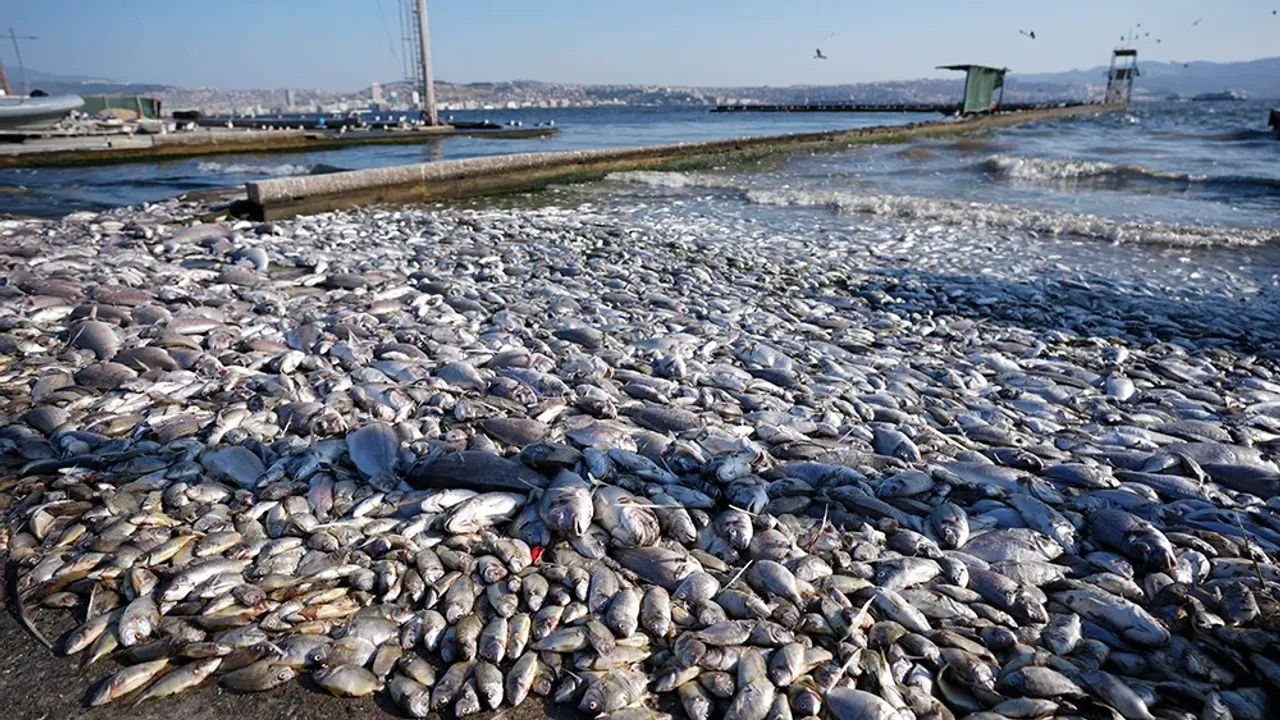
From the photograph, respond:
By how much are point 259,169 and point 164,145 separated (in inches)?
135

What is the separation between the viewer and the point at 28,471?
286 cm

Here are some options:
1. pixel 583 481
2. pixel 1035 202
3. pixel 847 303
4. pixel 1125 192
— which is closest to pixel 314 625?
pixel 583 481

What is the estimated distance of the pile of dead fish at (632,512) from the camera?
205 centimetres

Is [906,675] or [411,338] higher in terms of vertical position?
[411,338]

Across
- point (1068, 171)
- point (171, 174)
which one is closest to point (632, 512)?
point (171, 174)

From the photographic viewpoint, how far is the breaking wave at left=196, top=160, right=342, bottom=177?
53.2 ft

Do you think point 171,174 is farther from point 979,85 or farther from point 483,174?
point 979,85

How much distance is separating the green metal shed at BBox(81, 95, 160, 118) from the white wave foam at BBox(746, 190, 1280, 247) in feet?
103

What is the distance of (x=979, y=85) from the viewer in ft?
148

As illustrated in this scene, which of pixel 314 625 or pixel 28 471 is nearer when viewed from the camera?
pixel 314 625

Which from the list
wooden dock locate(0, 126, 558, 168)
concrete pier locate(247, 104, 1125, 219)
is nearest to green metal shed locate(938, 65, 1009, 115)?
concrete pier locate(247, 104, 1125, 219)

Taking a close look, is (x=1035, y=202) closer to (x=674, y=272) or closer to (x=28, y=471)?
(x=674, y=272)

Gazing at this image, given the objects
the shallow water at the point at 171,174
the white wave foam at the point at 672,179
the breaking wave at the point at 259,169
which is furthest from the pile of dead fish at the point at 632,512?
the breaking wave at the point at 259,169

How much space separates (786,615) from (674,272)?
4.78 meters
